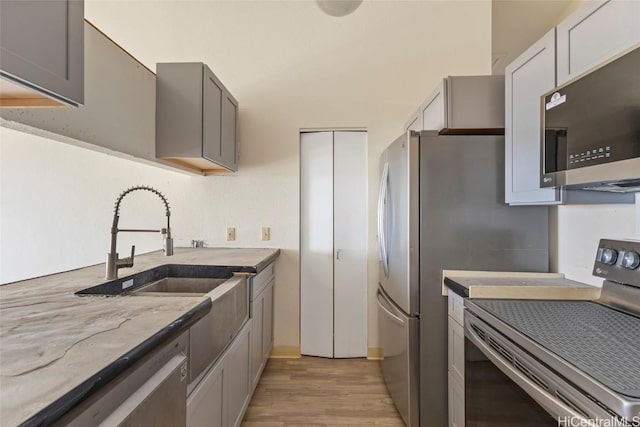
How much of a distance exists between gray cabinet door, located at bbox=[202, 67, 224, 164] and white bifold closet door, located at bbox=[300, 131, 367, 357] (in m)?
0.85

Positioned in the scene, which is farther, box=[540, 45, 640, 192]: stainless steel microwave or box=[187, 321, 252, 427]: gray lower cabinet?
box=[187, 321, 252, 427]: gray lower cabinet

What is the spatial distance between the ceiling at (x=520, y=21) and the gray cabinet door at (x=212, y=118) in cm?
245

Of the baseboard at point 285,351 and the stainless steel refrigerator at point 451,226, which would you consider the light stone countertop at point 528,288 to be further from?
the baseboard at point 285,351

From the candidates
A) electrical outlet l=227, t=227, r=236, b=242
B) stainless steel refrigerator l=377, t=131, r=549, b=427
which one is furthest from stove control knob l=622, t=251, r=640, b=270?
electrical outlet l=227, t=227, r=236, b=242

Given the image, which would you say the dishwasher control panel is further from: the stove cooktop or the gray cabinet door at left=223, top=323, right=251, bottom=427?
the gray cabinet door at left=223, top=323, right=251, bottom=427

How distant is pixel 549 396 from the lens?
2.70 ft

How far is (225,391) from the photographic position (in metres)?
1.47

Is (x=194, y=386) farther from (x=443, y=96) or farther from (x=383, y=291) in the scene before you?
(x=443, y=96)

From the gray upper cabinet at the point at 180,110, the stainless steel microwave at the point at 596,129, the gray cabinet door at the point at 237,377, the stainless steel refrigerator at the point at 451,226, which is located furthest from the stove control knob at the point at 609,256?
the gray upper cabinet at the point at 180,110

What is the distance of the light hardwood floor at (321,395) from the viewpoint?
193 centimetres

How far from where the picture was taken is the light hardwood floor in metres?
1.93

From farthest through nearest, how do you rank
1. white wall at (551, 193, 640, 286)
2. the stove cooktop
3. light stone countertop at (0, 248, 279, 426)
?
white wall at (551, 193, 640, 286), the stove cooktop, light stone countertop at (0, 248, 279, 426)

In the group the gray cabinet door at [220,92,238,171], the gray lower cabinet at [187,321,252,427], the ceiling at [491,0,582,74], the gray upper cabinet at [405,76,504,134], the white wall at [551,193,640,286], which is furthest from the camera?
the ceiling at [491,0,582,74]

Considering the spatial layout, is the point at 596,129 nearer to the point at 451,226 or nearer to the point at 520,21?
the point at 451,226
